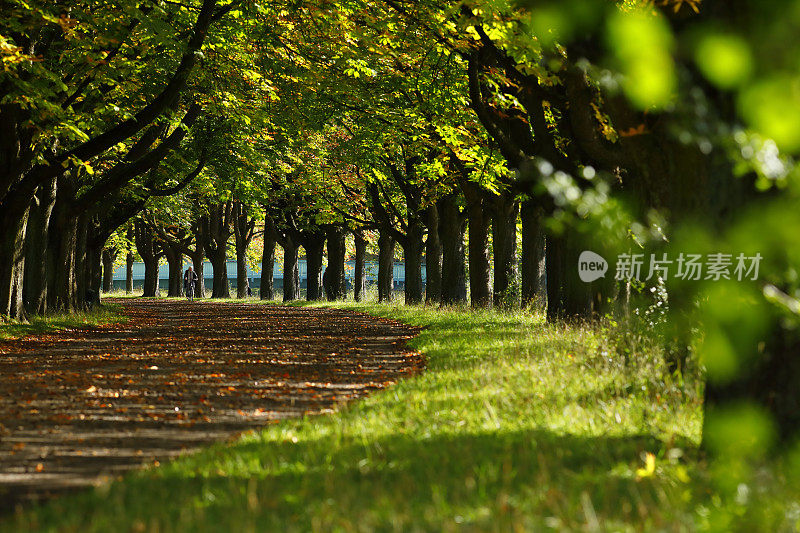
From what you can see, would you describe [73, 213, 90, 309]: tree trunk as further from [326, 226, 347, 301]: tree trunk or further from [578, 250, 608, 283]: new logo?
[578, 250, 608, 283]: new logo

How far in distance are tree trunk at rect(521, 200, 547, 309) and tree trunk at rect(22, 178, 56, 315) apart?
11.9 metres

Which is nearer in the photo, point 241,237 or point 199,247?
point 241,237

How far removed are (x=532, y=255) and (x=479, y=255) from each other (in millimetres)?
3590

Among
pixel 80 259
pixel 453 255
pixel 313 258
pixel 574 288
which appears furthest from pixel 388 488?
pixel 313 258

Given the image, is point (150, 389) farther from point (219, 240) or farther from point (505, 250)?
point (219, 240)

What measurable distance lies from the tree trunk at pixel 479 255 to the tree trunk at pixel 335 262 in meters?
16.9

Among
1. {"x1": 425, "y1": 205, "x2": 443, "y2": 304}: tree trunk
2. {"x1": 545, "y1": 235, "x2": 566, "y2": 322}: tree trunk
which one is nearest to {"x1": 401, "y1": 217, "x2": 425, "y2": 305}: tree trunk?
{"x1": 425, "y1": 205, "x2": 443, "y2": 304}: tree trunk

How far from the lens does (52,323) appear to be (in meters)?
21.9

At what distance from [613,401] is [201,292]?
53098 mm

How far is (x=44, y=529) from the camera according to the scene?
4371 millimetres

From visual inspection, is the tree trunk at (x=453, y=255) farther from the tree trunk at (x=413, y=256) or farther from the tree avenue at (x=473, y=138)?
the tree trunk at (x=413, y=256)

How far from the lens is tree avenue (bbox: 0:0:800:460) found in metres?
1.89

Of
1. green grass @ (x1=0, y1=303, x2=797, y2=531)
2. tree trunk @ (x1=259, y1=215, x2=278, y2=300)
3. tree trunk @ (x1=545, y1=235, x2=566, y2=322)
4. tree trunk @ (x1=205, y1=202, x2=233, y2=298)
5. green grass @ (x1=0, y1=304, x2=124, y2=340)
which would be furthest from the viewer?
tree trunk @ (x1=205, y1=202, x2=233, y2=298)

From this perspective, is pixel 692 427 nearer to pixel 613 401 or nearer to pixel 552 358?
pixel 613 401
